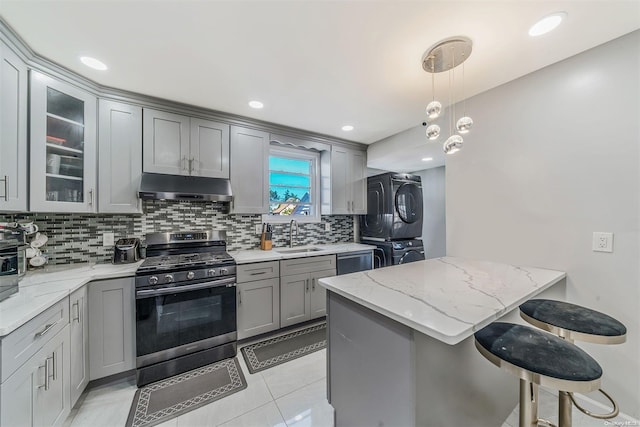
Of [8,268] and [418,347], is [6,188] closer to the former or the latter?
[8,268]

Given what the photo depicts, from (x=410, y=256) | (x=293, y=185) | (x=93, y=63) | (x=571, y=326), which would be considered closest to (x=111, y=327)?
(x=93, y=63)

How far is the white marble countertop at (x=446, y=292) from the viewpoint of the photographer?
93 centimetres

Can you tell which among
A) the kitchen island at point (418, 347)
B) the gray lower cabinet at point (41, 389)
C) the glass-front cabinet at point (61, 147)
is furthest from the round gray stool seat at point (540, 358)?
the glass-front cabinet at point (61, 147)

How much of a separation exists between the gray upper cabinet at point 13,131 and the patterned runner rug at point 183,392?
1553 mm

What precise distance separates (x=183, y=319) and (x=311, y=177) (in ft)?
7.82

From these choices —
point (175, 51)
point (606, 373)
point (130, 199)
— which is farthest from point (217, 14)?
point (606, 373)

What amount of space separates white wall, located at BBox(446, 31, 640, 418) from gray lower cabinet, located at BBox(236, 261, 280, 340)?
80.5 inches

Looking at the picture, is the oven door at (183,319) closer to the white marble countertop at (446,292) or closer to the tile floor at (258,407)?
the tile floor at (258,407)

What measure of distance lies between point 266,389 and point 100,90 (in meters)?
2.85

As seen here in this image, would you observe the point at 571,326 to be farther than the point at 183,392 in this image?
No

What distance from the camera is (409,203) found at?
3.44 metres

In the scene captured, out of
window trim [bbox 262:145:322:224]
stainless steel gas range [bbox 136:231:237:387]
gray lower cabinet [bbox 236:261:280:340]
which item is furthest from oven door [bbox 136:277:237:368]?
window trim [bbox 262:145:322:224]

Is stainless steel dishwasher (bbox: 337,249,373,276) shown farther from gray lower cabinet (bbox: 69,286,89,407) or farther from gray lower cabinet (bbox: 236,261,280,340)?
gray lower cabinet (bbox: 69,286,89,407)

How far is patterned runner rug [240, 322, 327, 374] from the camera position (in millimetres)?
2158
